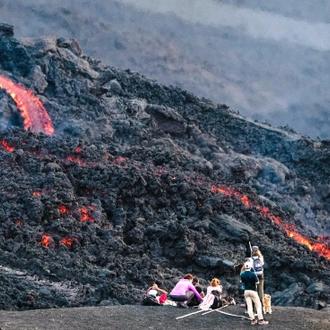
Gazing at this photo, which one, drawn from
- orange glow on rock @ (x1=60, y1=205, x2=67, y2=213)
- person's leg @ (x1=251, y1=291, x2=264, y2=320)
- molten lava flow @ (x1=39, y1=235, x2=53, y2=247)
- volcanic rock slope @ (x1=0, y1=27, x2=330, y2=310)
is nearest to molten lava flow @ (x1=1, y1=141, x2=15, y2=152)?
volcanic rock slope @ (x1=0, y1=27, x2=330, y2=310)

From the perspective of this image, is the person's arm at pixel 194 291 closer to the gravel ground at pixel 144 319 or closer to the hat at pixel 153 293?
the gravel ground at pixel 144 319

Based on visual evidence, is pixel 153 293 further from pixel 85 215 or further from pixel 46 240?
pixel 85 215

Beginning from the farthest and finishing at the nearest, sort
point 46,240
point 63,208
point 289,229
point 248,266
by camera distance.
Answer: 1. point 289,229
2. point 63,208
3. point 46,240
4. point 248,266

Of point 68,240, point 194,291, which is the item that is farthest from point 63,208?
point 194,291

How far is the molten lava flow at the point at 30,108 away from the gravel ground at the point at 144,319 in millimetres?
40407

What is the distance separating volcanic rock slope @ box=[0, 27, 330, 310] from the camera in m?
30.9

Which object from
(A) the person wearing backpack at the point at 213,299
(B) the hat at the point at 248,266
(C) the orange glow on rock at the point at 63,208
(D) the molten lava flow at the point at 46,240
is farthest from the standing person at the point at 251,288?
(C) the orange glow on rock at the point at 63,208

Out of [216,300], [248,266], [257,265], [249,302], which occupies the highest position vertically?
[248,266]

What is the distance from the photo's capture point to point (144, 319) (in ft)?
66.4

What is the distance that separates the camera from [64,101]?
67.0 meters

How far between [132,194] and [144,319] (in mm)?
22546

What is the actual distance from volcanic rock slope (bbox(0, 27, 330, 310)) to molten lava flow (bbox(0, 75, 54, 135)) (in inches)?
29.1

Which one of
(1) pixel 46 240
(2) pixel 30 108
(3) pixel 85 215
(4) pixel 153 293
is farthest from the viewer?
(2) pixel 30 108

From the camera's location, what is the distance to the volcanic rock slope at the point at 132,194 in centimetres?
3094
